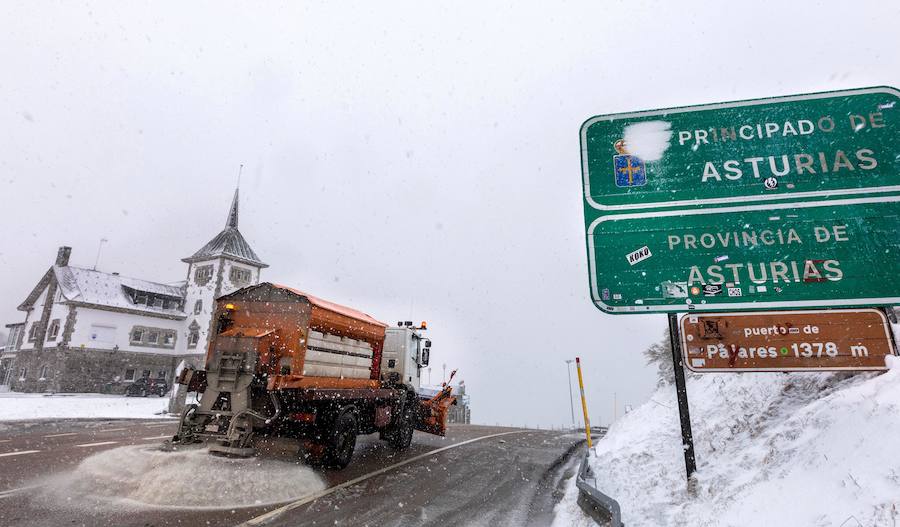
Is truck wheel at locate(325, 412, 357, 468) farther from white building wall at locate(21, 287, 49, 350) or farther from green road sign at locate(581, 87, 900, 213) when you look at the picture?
white building wall at locate(21, 287, 49, 350)

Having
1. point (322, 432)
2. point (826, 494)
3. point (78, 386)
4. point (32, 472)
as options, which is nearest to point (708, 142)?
Result: point (826, 494)

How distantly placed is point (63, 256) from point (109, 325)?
801 centimetres

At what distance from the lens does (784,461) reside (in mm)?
4504

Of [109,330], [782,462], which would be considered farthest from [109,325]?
[782,462]

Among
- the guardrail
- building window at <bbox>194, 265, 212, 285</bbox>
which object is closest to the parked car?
building window at <bbox>194, 265, 212, 285</bbox>

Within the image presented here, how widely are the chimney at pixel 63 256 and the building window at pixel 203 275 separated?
10.2m

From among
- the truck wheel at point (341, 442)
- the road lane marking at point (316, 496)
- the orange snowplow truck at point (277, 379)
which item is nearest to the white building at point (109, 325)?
the orange snowplow truck at point (277, 379)

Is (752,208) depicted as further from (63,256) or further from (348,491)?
(63,256)

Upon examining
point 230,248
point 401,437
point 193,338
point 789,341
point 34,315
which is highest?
point 230,248

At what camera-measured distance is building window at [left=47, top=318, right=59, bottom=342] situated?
37.2 meters

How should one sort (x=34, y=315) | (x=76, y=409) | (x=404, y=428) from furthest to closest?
(x=34, y=315)
(x=76, y=409)
(x=404, y=428)

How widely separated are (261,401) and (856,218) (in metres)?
9.39

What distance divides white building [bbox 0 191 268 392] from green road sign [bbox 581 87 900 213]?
34.6 meters

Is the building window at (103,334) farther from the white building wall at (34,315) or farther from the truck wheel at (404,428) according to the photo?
the truck wheel at (404,428)
